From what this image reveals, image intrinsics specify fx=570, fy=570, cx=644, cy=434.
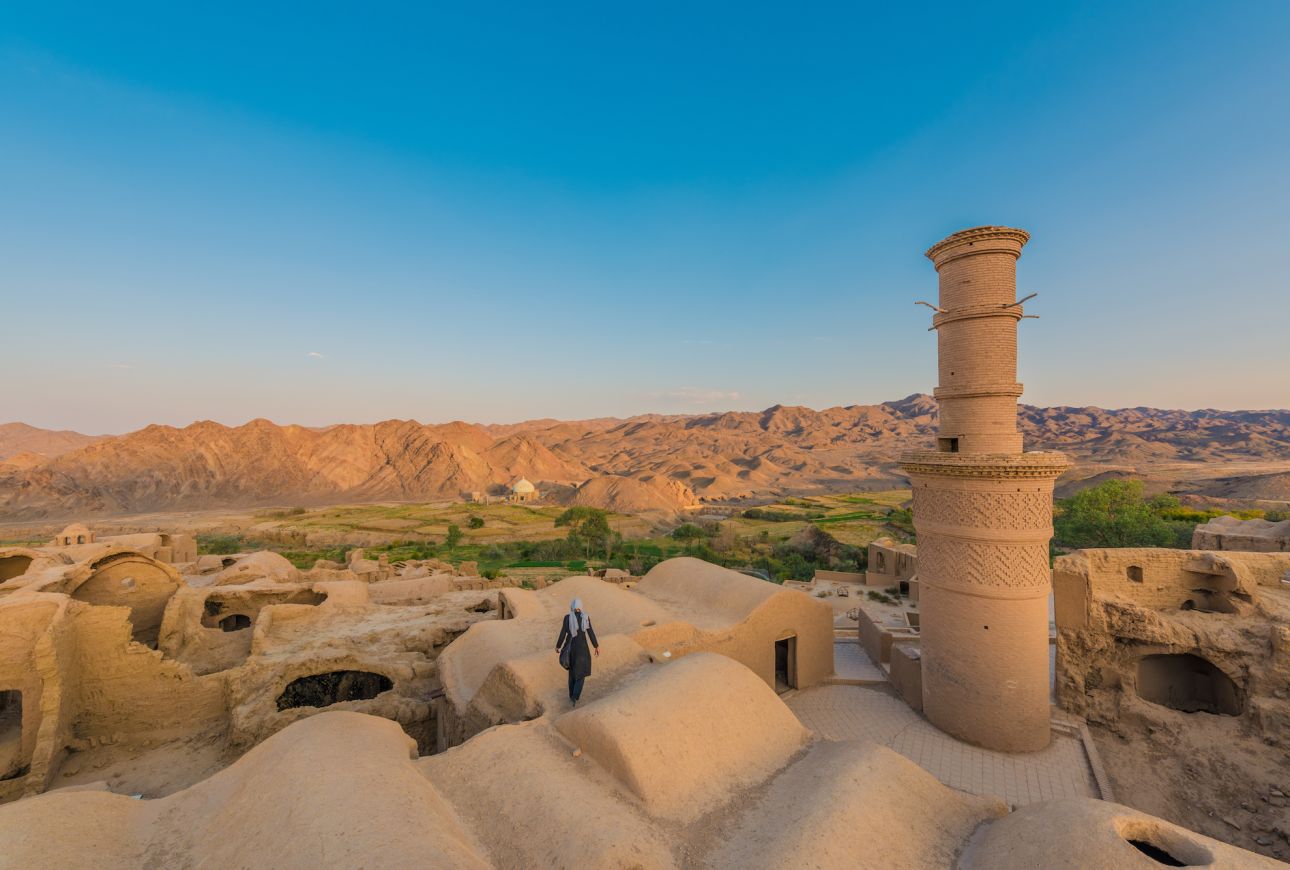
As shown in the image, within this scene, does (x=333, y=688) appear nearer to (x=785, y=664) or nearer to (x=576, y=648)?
(x=576, y=648)

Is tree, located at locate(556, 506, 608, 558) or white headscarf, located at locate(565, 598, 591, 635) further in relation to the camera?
tree, located at locate(556, 506, 608, 558)

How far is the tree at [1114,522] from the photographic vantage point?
3031 cm

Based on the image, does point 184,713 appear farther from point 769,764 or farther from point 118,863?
point 769,764

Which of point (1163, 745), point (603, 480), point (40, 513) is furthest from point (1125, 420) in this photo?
point (40, 513)

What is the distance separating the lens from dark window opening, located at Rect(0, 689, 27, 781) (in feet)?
35.1

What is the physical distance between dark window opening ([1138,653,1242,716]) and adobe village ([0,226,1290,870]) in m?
0.07

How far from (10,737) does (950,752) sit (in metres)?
19.2

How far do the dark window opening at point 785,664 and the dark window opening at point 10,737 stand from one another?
15.8 metres

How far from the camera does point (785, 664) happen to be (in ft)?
51.4

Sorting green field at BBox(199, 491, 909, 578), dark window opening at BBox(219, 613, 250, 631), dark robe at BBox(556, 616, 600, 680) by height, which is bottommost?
green field at BBox(199, 491, 909, 578)

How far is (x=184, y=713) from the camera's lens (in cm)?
1277

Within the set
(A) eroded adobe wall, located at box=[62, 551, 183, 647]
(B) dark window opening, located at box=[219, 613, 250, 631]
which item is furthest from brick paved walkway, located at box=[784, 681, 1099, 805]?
(A) eroded adobe wall, located at box=[62, 551, 183, 647]

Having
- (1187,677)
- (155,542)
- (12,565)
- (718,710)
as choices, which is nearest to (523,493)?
(155,542)

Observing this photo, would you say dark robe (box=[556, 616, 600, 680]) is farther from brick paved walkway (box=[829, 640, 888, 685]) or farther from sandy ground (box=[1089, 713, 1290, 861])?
sandy ground (box=[1089, 713, 1290, 861])
